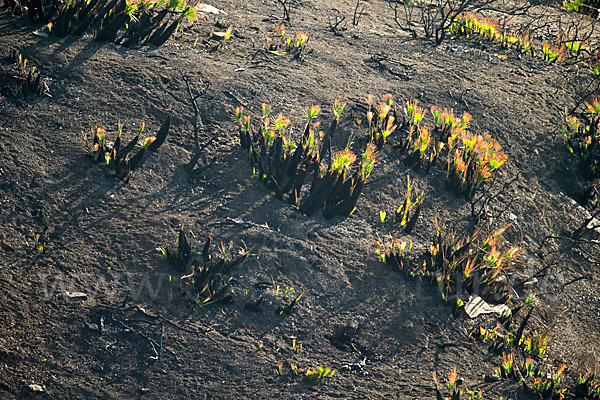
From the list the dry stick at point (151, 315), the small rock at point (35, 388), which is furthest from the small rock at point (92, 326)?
the small rock at point (35, 388)

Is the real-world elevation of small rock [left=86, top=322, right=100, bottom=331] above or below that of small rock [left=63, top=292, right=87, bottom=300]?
below

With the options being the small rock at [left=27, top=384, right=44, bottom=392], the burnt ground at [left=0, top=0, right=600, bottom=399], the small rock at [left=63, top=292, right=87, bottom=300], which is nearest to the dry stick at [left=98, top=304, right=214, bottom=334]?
the burnt ground at [left=0, top=0, right=600, bottom=399]

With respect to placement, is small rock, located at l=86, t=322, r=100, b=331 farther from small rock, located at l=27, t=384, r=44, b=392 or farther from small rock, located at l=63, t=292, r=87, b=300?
small rock, located at l=27, t=384, r=44, b=392

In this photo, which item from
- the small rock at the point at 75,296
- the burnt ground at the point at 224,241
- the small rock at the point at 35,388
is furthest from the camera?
the small rock at the point at 75,296

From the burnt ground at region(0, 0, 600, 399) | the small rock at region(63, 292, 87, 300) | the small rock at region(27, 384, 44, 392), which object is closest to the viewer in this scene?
the small rock at region(27, 384, 44, 392)

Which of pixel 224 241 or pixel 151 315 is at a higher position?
pixel 224 241

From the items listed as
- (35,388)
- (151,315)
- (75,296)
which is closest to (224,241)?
(151,315)

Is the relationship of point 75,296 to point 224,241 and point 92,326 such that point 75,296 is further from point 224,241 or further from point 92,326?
point 224,241

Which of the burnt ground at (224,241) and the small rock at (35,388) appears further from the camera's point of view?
the burnt ground at (224,241)

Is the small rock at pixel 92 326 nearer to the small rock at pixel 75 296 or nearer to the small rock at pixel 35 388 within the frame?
the small rock at pixel 75 296
